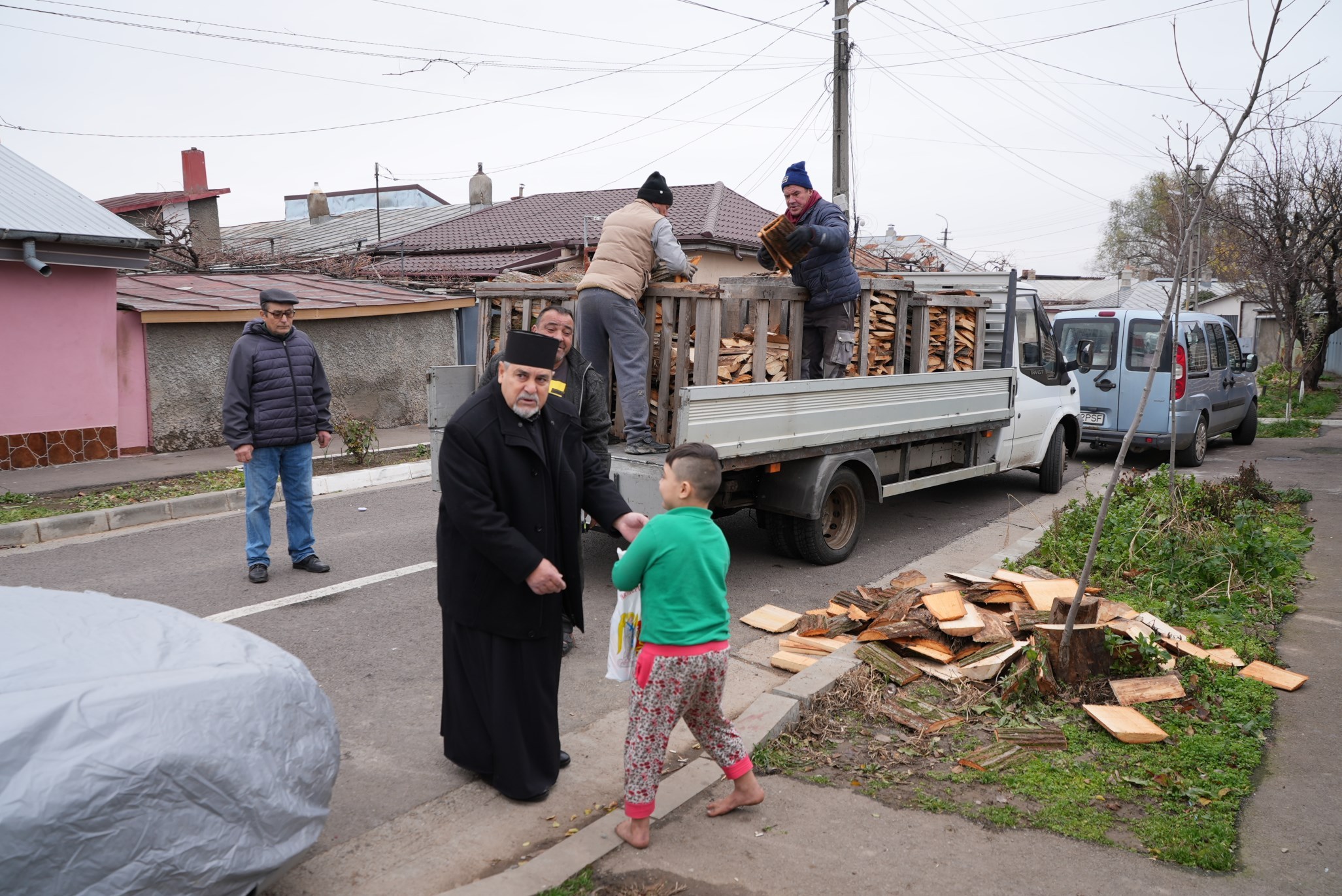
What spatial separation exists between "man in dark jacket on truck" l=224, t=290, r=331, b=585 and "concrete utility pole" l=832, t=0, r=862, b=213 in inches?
464

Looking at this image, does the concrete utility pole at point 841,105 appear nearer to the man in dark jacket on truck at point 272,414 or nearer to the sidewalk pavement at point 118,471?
the sidewalk pavement at point 118,471

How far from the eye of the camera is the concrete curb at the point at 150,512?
8.29m

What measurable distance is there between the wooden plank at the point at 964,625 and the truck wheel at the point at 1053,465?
5864mm

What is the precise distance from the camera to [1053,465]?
10.9 metres

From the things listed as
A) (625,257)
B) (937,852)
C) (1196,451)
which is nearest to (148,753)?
(937,852)

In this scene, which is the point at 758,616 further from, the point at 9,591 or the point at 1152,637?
the point at 9,591

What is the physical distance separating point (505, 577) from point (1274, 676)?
4.05 meters

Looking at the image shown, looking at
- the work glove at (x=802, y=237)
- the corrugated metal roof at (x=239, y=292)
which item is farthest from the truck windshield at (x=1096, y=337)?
the corrugated metal roof at (x=239, y=292)

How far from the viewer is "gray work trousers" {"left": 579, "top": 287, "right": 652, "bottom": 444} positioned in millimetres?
6523

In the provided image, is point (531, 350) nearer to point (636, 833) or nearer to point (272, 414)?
point (636, 833)

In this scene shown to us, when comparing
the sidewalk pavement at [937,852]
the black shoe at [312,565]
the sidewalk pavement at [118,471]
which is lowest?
the sidewalk pavement at [937,852]

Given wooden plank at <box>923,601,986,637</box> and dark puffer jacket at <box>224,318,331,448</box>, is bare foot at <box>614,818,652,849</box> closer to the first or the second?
wooden plank at <box>923,601,986,637</box>

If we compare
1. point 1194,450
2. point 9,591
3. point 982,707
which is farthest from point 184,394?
point 1194,450

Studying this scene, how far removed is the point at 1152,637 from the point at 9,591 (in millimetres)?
5020
